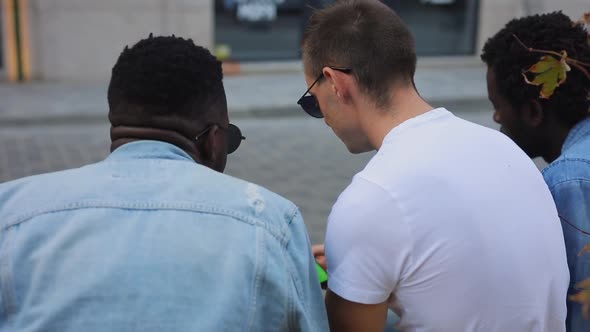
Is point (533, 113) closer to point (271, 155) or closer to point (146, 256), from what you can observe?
point (146, 256)

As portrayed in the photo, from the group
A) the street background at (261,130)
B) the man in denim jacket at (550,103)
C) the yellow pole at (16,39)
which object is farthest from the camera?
the yellow pole at (16,39)

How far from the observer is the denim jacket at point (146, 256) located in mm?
1589

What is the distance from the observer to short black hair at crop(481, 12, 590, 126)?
243 cm

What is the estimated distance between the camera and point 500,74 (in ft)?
8.43

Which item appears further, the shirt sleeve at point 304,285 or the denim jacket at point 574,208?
Answer: the denim jacket at point 574,208

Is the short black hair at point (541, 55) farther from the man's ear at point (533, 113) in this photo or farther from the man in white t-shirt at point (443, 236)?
the man in white t-shirt at point (443, 236)

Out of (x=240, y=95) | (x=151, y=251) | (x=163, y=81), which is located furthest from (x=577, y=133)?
(x=240, y=95)

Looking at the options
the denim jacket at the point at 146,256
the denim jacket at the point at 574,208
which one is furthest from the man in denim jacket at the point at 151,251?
the denim jacket at the point at 574,208

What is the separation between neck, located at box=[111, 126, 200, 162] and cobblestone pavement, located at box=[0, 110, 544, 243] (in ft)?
13.7

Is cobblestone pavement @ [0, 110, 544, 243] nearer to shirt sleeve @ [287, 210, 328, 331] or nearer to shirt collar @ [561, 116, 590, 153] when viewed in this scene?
shirt collar @ [561, 116, 590, 153]

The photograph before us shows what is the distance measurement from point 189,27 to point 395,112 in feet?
33.6

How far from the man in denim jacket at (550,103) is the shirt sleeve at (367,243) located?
612 millimetres

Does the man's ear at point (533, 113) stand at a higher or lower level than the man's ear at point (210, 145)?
lower

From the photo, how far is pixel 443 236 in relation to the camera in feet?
6.18
